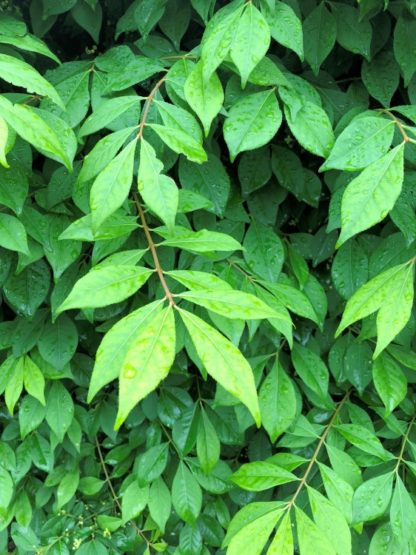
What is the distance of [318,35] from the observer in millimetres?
1075

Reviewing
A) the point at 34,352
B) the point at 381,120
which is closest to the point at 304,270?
the point at 381,120

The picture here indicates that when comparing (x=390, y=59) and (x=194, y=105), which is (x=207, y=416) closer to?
(x=194, y=105)

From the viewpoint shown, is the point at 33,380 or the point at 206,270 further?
the point at 33,380

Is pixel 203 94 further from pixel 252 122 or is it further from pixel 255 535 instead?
pixel 255 535

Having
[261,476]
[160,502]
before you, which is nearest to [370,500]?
[261,476]

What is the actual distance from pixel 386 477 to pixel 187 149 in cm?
71

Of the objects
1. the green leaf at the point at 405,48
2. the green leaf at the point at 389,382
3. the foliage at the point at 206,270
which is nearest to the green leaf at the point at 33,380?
the foliage at the point at 206,270

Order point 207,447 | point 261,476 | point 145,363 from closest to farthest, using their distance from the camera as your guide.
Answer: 1. point 145,363
2. point 261,476
3. point 207,447

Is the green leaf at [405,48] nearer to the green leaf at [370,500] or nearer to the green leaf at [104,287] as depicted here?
the green leaf at [104,287]

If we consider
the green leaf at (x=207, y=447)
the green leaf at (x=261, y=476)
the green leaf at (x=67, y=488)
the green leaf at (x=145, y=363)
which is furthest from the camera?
the green leaf at (x=67, y=488)

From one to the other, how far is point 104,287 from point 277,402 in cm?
50

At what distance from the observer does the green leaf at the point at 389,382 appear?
1131 mm

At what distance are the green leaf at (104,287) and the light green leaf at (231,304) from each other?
0.08 m

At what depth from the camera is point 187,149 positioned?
2.92ft
